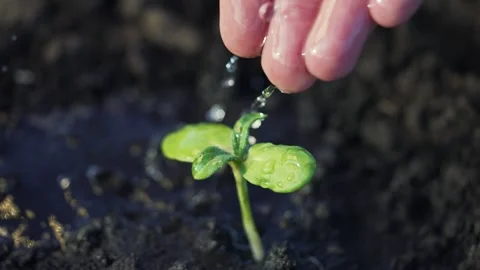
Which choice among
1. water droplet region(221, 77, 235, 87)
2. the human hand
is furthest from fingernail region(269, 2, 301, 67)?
water droplet region(221, 77, 235, 87)

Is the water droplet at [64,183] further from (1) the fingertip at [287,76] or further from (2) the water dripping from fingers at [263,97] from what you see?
(1) the fingertip at [287,76]

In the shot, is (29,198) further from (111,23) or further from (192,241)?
(111,23)

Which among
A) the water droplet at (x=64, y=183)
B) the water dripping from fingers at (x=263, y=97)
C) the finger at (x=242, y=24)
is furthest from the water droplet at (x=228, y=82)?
the finger at (x=242, y=24)

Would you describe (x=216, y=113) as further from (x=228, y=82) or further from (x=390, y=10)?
(x=390, y=10)

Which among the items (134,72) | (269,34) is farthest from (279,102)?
(269,34)

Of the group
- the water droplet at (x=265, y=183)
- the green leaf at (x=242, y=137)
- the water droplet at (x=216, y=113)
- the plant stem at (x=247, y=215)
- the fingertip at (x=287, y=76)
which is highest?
the fingertip at (x=287, y=76)

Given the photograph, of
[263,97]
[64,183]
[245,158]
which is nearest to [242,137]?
[245,158]
